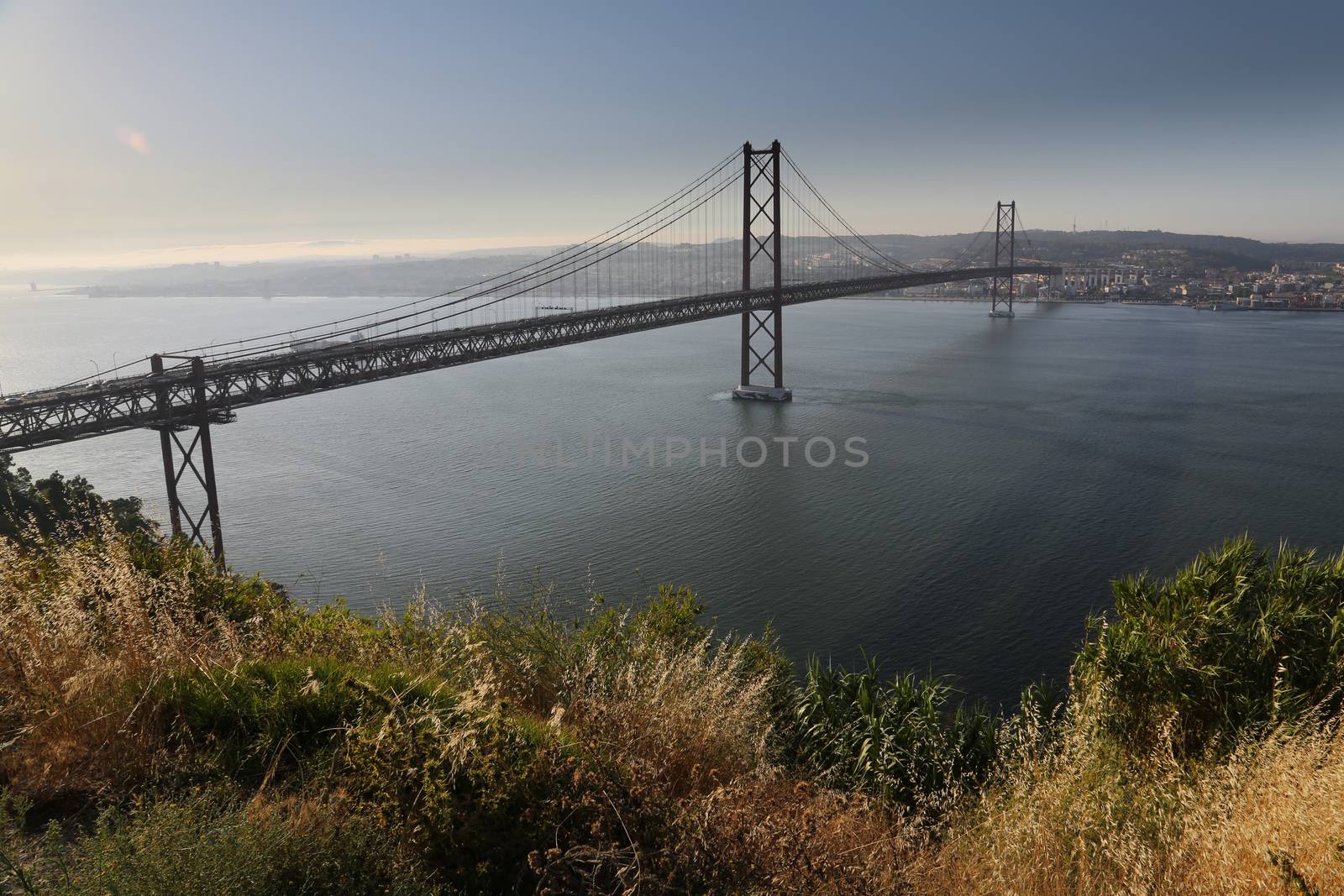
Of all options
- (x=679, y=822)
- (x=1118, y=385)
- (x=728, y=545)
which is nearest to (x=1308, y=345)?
(x=1118, y=385)

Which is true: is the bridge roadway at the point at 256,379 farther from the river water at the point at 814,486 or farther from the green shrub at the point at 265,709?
the green shrub at the point at 265,709

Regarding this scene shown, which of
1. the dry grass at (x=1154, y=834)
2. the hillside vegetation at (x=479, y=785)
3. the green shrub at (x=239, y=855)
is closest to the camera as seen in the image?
the green shrub at (x=239, y=855)

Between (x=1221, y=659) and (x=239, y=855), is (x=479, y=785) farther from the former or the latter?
(x=1221, y=659)

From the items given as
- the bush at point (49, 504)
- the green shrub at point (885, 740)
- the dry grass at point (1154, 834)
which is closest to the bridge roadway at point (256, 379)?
the bush at point (49, 504)

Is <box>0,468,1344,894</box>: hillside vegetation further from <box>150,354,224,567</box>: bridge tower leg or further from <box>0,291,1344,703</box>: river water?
<box>150,354,224,567</box>: bridge tower leg

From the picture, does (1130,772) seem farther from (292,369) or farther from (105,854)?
(292,369)

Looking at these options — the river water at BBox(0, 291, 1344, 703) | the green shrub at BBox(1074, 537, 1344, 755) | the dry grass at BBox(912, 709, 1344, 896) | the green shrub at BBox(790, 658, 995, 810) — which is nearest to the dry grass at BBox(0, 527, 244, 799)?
the river water at BBox(0, 291, 1344, 703)
